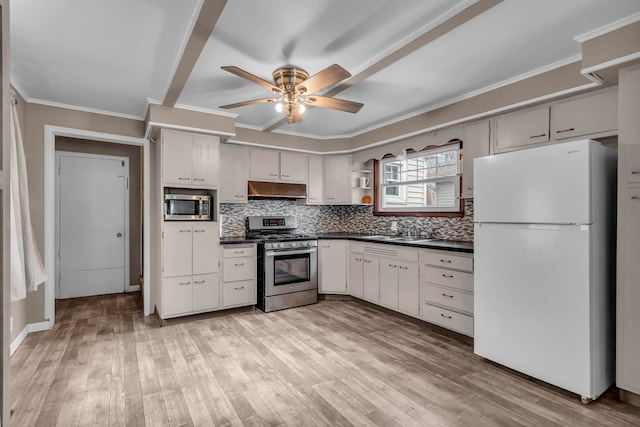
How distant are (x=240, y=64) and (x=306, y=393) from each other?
250 centimetres

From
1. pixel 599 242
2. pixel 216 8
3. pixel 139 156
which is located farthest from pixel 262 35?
pixel 139 156

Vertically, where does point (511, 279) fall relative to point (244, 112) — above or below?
below

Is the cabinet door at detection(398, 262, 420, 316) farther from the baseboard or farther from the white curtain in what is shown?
the baseboard

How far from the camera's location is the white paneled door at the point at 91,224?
4773 mm

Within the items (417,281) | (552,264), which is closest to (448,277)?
(417,281)

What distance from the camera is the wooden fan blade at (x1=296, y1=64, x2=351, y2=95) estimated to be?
2232 mm

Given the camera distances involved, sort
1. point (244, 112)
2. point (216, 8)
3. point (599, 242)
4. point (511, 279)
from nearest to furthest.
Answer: point (216, 8), point (599, 242), point (511, 279), point (244, 112)

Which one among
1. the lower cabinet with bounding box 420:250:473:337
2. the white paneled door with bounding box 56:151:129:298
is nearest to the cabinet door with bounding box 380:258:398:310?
the lower cabinet with bounding box 420:250:473:337

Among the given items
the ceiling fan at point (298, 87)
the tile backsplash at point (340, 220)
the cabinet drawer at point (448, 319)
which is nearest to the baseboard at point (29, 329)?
the tile backsplash at point (340, 220)

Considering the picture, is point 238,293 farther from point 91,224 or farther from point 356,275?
point 91,224

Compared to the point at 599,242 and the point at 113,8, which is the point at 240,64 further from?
the point at 599,242

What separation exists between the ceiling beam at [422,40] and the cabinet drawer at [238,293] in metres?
2.48

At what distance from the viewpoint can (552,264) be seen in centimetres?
229

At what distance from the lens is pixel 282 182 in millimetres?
4824
